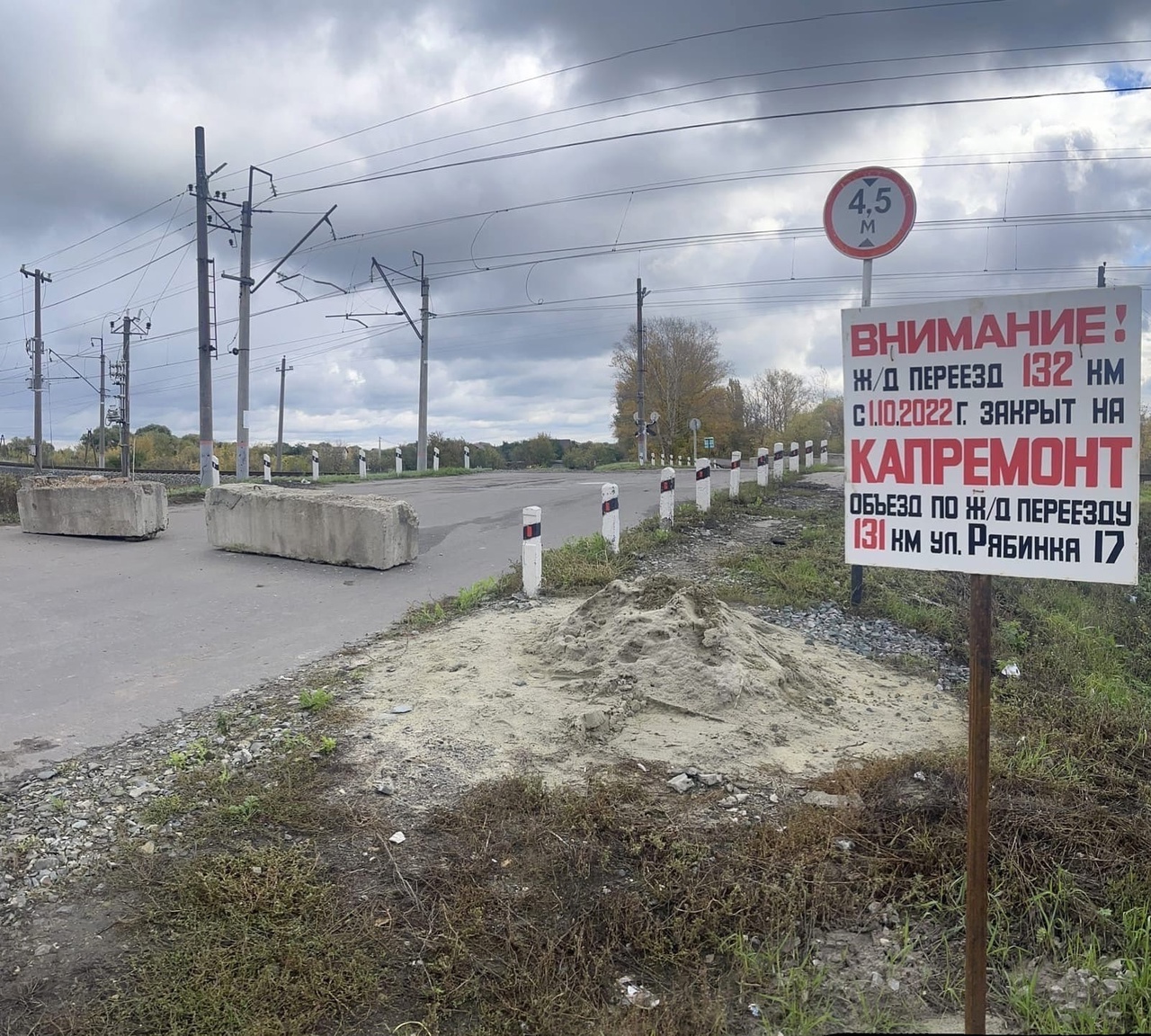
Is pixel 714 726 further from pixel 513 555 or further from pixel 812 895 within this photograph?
pixel 513 555

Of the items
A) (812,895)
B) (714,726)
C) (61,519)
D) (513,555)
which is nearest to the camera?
(812,895)

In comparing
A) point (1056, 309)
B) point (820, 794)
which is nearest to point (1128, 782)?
point (820, 794)

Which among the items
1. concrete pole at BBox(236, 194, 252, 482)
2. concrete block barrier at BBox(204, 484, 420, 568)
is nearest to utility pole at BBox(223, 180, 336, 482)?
concrete pole at BBox(236, 194, 252, 482)

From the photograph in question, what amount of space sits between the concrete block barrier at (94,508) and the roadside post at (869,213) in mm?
9507

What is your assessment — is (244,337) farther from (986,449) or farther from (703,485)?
(986,449)

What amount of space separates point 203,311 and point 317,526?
1457cm

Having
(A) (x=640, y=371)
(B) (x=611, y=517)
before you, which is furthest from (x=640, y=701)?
(A) (x=640, y=371)

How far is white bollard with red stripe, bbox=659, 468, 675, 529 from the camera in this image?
11.5 m

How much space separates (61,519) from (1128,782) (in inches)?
506

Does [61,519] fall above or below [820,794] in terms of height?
above

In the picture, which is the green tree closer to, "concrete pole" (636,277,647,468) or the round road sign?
"concrete pole" (636,277,647,468)

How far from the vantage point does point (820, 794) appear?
13.4 feet

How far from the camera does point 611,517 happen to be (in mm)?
9953

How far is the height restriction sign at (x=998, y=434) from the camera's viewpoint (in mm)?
2330
